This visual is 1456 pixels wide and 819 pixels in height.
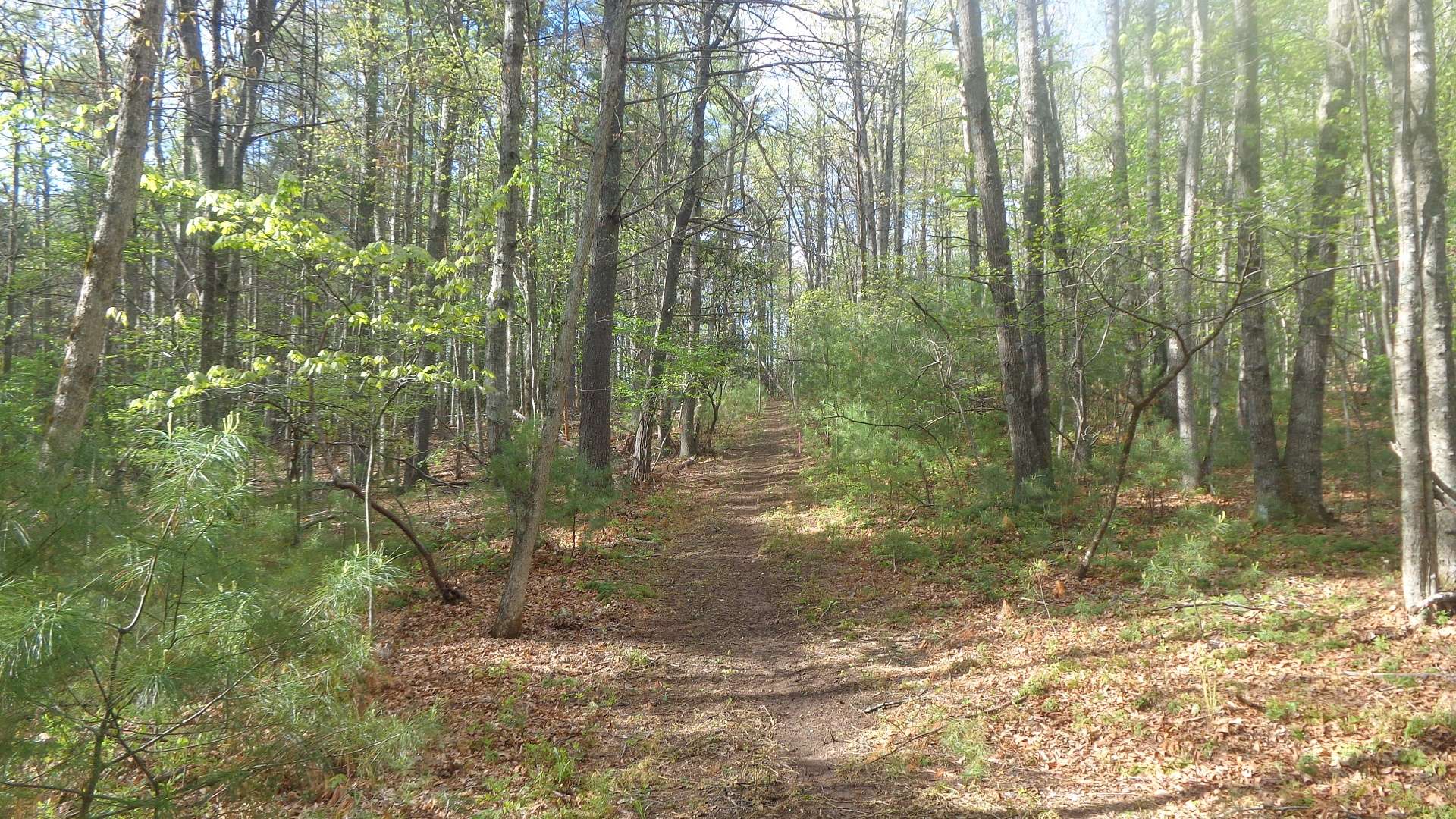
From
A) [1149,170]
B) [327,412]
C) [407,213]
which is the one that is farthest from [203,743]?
[407,213]

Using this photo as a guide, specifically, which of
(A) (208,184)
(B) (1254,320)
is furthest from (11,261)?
(B) (1254,320)

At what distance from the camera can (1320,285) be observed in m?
7.37

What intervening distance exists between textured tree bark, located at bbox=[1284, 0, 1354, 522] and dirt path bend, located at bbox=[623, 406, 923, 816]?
604cm

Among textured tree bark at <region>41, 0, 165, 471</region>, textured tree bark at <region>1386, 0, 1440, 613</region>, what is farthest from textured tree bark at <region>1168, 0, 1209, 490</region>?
textured tree bark at <region>41, 0, 165, 471</region>

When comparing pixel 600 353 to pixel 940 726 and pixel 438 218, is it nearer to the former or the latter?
pixel 438 218

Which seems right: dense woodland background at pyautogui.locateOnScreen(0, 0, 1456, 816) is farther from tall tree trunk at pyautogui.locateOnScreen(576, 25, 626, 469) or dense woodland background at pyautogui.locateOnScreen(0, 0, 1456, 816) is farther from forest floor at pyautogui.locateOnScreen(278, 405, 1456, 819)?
forest floor at pyautogui.locateOnScreen(278, 405, 1456, 819)

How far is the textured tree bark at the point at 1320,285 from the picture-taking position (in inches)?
270

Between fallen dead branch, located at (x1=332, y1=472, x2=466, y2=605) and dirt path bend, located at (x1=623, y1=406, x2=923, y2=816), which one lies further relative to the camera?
fallen dead branch, located at (x1=332, y1=472, x2=466, y2=605)

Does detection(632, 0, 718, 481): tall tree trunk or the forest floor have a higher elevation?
detection(632, 0, 718, 481): tall tree trunk

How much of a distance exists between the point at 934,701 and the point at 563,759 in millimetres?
2863

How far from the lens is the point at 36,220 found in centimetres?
1415

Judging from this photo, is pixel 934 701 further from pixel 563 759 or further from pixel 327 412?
pixel 327 412

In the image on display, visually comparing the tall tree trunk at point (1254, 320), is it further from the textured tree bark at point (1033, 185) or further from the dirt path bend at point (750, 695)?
the dirt path bend at point (750, 695)

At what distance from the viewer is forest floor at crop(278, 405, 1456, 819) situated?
3.83m
